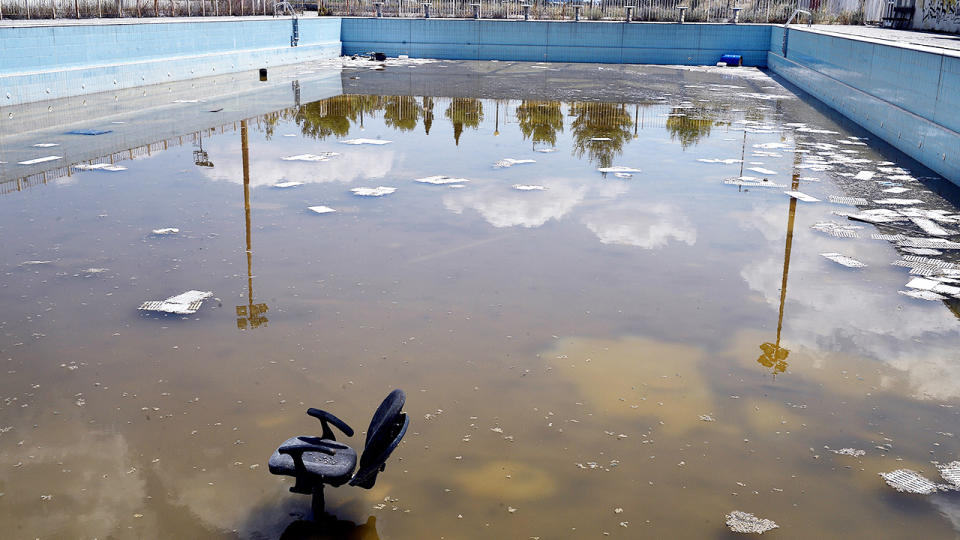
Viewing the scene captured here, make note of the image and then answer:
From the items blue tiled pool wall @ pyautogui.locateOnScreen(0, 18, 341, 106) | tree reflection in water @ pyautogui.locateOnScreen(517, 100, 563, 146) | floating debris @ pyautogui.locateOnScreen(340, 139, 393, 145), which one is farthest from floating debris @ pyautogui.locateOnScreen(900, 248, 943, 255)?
blue tiled pool wall @ pyautogui.locateOnScreen(0, 18, 341, 106)

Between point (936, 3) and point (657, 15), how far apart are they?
11258 mm

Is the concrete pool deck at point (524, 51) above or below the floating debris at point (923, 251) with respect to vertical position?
above

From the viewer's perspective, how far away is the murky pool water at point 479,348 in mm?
4418

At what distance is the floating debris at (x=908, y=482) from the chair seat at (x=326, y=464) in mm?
3032

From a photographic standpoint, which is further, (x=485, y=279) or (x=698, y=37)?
(x=698, y=37)

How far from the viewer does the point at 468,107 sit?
19.8m

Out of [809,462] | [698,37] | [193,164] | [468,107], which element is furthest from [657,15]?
[809,462]

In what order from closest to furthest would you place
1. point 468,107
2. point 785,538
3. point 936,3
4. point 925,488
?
point 785,538 → point 925,488 → point 468,107 → point 936,3

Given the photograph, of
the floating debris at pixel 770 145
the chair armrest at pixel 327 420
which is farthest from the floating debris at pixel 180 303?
the floating debris at pixel 770 145

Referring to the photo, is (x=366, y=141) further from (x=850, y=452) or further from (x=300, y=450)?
(x=300, y=450)

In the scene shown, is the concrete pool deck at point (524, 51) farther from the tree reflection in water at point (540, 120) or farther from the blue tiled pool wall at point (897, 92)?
the tree reflection in water at point (540, 120)

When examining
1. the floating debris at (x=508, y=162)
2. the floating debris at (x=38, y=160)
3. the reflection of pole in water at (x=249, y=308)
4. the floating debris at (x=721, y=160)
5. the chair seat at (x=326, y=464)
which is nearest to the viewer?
the chair seat at (x=326, y=464)

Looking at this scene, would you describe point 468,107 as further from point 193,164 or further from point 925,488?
point 925,488

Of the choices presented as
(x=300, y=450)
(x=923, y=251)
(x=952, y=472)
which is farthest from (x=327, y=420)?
(x=923, y=251)
